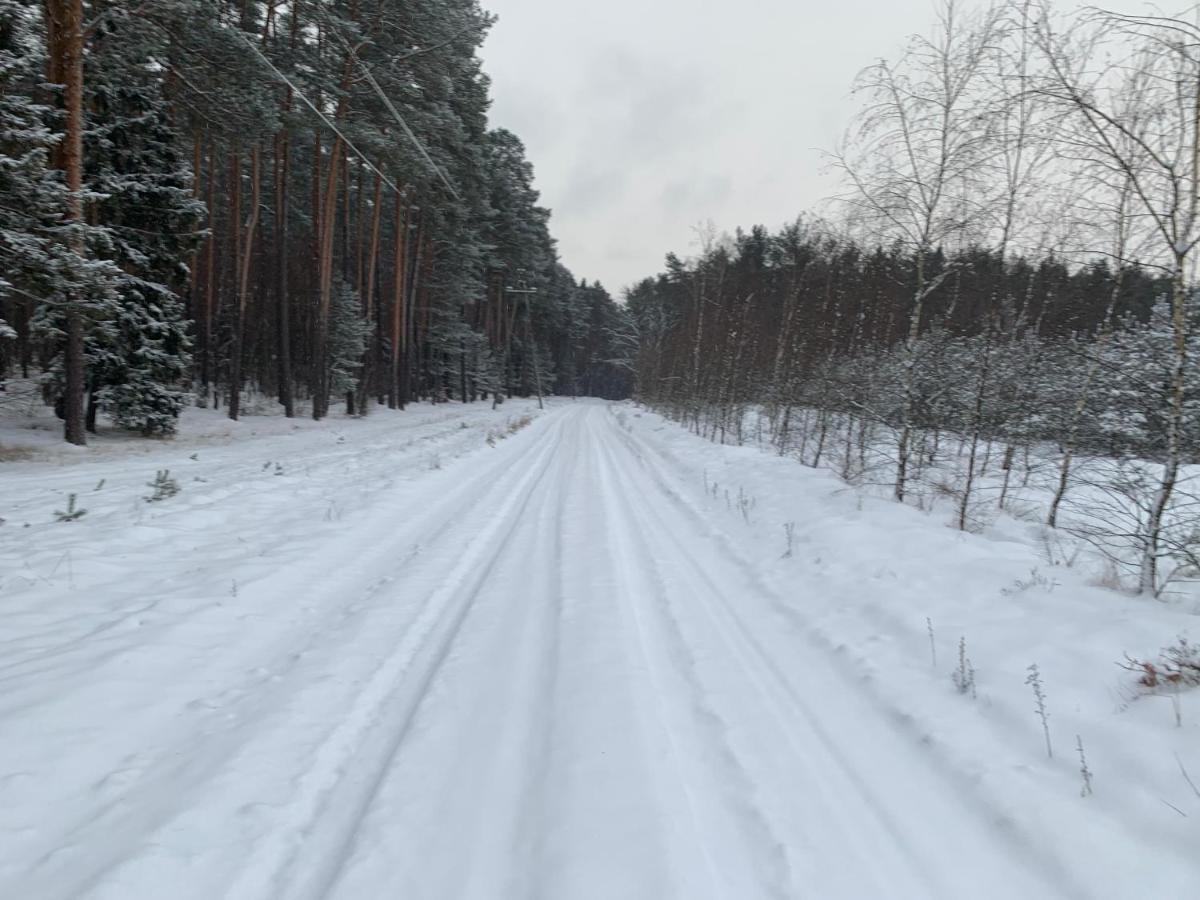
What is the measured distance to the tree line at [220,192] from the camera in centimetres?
975

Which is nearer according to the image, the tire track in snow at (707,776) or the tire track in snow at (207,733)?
the tire track in snow at (207,733)

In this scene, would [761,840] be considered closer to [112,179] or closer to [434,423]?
[112,179]

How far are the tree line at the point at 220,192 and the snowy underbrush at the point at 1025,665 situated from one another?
455 inches

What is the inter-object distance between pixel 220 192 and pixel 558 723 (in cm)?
3267

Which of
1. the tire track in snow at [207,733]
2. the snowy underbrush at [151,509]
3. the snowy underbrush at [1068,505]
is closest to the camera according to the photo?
the tire track in snow at [207,733]

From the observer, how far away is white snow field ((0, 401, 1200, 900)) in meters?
2.24

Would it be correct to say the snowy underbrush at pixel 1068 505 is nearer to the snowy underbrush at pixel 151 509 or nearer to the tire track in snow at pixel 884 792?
the tire track in snow at pixel 884 792

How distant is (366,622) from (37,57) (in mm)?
11290

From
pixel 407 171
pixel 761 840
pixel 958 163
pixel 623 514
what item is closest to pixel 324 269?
pixel 407 171

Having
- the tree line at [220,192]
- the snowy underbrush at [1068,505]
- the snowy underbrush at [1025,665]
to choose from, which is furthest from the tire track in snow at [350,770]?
the tree line at [220,192]

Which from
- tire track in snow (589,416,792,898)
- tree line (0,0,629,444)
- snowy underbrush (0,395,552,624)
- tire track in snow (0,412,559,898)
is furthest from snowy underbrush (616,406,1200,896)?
tree line (0,0,629,444)

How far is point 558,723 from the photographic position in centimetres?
323

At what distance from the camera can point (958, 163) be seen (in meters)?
8.51

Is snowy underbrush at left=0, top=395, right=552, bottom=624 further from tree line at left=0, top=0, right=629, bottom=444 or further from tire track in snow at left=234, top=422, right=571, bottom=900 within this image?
tire track in snow at left=234, top=422, right=571, bottom=900
